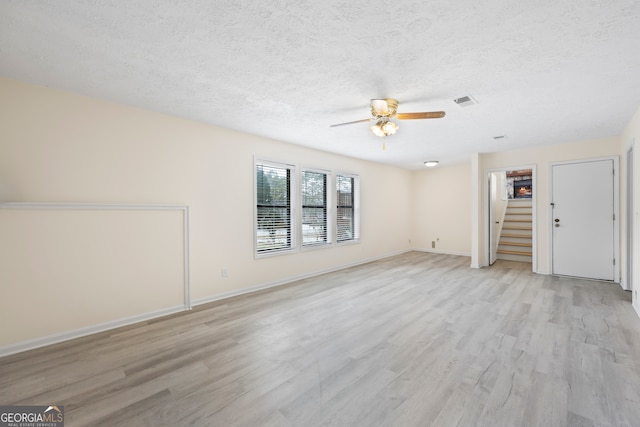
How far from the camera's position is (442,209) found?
7809 mm

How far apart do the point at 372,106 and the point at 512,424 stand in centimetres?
284

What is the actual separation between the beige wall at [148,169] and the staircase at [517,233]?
494 cm

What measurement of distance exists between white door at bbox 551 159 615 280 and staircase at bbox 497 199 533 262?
1.63 m

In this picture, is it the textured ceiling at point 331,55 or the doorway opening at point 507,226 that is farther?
the doorway opening at point 507,226

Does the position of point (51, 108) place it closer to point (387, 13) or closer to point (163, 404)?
point (163, 404)

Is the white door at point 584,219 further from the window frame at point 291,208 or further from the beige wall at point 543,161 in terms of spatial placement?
the window frame at point 291,208

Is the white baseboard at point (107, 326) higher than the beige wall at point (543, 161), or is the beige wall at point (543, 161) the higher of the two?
the beige wall at point (543, 161)

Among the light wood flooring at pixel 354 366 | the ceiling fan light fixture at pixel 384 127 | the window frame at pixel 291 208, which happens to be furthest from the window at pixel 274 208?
the ceiling fan light fixture at pixel 384 127

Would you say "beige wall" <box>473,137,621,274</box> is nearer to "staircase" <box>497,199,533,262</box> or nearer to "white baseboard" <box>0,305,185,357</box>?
"staircase" <box>497,199,533,262</box>

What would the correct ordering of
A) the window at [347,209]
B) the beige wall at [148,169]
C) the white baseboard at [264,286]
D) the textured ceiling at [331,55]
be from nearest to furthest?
1. the textured ceiling at [331,55]
2. the beige wall at [148,169]
3. the white baseboard at [264,286]
4. the window at [347,209]

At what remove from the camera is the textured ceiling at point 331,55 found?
1686 millimetres

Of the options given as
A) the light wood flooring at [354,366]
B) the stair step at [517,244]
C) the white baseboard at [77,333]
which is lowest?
the light wood flooring at [354,366]

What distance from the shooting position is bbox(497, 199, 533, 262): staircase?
6.72 meters

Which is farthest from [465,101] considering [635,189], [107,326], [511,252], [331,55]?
[511,252]
